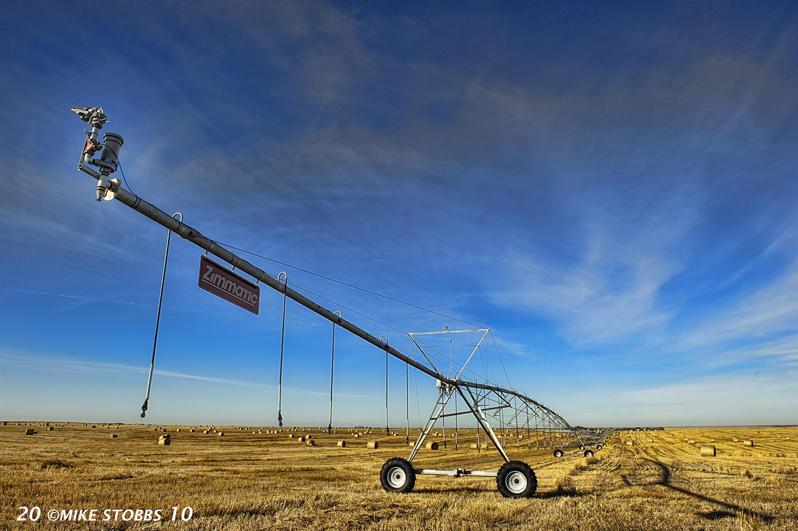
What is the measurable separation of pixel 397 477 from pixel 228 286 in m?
12.0

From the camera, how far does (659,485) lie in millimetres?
21078

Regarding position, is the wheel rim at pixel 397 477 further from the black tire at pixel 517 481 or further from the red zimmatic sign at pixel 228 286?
the red zimmatic sign at pixel 228 286

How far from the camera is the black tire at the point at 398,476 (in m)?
18.3

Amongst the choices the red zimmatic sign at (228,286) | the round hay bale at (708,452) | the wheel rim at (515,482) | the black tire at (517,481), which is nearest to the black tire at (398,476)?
the black tire at (517,481)

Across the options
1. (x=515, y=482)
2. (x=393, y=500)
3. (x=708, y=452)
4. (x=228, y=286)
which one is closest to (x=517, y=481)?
(x=515, y=482)

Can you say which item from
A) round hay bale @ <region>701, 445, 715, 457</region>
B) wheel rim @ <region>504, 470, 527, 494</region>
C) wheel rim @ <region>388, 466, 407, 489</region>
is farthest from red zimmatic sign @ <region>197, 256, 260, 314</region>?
round hay bale @ <region>701, 445, 715, 457</region>

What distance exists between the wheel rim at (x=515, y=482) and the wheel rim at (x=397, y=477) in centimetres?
410

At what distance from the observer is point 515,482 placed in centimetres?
1755

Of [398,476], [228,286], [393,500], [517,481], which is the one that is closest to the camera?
[228,286]

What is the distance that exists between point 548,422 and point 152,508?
52.3 metres

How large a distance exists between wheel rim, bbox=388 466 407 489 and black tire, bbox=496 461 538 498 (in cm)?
380

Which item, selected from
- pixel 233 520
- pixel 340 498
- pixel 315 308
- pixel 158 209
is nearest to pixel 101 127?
pixel 158 209

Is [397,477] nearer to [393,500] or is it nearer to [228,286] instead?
[393,500]

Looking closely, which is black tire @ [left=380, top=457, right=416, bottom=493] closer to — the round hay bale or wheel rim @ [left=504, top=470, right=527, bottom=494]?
wheel rim @ [left=504, top=470, right=527, bottom=494]
